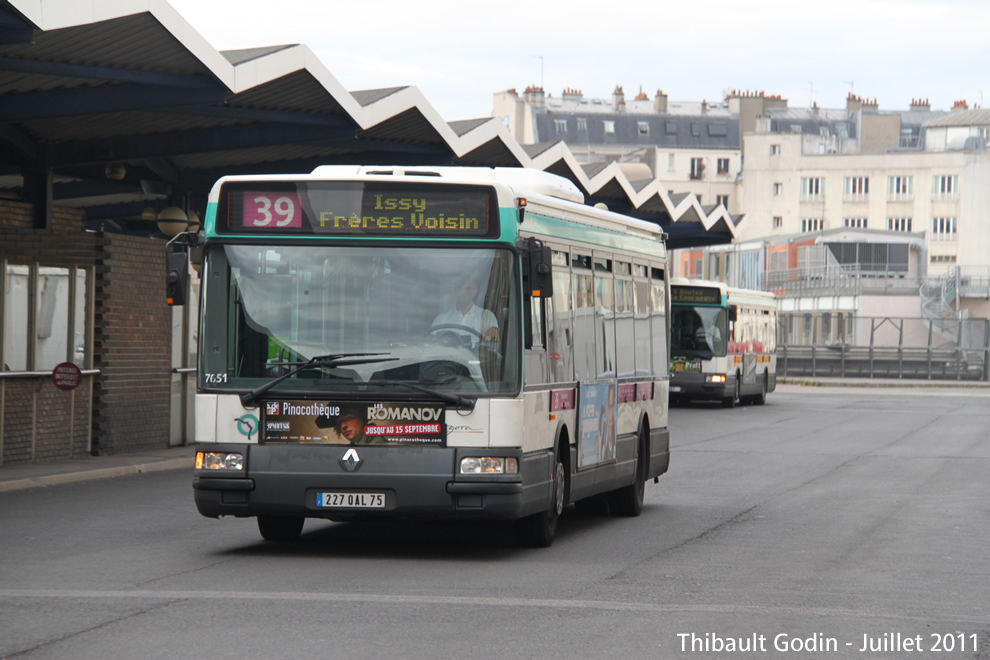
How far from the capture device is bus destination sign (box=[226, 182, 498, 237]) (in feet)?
36.3

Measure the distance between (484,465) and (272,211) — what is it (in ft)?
7.53

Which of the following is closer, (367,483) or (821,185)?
(367,483)

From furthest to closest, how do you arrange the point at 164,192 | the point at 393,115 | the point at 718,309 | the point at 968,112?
the point at 968,112, the point at 718,309, the point at 164,192, the point at 393,115

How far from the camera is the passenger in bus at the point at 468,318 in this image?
35.7 ft

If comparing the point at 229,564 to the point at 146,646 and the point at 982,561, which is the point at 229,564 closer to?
the point at 146,646

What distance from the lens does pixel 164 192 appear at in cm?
2842

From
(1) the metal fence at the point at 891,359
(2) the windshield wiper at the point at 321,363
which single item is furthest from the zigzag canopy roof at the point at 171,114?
(1) the metal fence at the point at 891,359

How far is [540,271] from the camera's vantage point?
11.0 meters

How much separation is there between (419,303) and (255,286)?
1133 millimetres

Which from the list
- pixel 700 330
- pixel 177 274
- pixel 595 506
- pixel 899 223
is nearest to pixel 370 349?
pixel 177 274

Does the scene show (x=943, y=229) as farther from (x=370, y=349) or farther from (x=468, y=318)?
(x=370, y=349)

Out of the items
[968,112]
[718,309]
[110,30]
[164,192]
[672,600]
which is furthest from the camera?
[968,112]

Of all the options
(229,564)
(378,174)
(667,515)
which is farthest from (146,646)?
(667,515)

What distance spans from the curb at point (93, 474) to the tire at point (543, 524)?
272 inches
